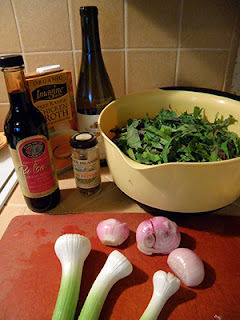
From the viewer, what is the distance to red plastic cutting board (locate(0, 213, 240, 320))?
1.40 ft

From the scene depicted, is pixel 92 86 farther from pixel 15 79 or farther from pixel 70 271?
pixel 70 271

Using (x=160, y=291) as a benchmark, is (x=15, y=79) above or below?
above

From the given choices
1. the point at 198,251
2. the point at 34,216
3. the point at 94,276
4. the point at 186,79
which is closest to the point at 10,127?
the point at 34,216

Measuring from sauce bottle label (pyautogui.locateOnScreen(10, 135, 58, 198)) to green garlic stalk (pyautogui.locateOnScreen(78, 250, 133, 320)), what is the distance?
0.24m

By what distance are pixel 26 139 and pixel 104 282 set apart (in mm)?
326

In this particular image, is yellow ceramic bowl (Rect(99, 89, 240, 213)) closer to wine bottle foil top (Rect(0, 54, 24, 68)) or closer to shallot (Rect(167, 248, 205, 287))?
shallot (Rect(167, 248, 205, 287))

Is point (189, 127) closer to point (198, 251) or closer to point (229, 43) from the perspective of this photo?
point (198, 251)

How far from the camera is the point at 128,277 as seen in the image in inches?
18.7

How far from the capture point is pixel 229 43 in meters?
0.80

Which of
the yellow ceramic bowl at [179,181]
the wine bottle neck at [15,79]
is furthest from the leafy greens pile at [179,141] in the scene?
the wine bottle neck at [15,79]

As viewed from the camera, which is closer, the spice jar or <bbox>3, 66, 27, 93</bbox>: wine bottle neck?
<bbox>3, 66, 27, 93</bbox>: wine bottle neck

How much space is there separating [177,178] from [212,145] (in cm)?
16

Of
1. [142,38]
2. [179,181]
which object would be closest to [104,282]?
[179,181]

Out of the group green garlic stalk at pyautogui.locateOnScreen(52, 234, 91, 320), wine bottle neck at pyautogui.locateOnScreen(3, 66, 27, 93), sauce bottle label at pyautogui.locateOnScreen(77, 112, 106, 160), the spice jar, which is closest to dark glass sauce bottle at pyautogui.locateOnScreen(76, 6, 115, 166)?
sauce bottle label at pyautogui.locateOnScreen(77, 112, 106, 160)
